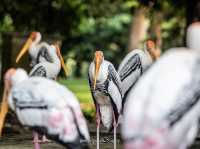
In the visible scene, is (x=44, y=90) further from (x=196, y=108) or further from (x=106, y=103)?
(x=106, y=103)

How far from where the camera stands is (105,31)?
51.6 meters

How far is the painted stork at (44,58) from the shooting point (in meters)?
12.3

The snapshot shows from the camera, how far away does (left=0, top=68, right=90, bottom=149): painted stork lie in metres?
6.83

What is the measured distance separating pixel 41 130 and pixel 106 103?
4.02m

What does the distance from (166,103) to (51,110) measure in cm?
148

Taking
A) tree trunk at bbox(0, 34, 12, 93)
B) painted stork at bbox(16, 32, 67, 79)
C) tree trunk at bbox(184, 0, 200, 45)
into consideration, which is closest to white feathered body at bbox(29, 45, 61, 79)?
painted stork at bbox(16, 32, 67, 79)

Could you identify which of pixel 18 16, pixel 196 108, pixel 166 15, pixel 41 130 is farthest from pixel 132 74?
pixel 166 15

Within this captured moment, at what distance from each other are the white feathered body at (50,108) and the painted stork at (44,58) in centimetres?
454

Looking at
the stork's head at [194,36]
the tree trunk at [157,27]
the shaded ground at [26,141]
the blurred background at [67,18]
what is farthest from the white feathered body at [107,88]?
the tree trunk at [157,27]

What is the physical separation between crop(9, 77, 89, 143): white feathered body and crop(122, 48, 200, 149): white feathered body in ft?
3.75

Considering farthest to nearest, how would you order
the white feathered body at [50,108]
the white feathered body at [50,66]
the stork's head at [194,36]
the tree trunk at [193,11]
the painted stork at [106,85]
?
the tree trunk at [193,11] < the white feathered body at [50,66] < the painted stork at [106,85] < the white feathered body at [50,108] < the stork's head at [194,36]

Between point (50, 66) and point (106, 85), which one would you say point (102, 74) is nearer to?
point (106, 85)

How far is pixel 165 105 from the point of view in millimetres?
5668

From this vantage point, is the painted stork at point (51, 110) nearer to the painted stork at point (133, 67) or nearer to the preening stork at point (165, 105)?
the preening stork at point (165, 105)
